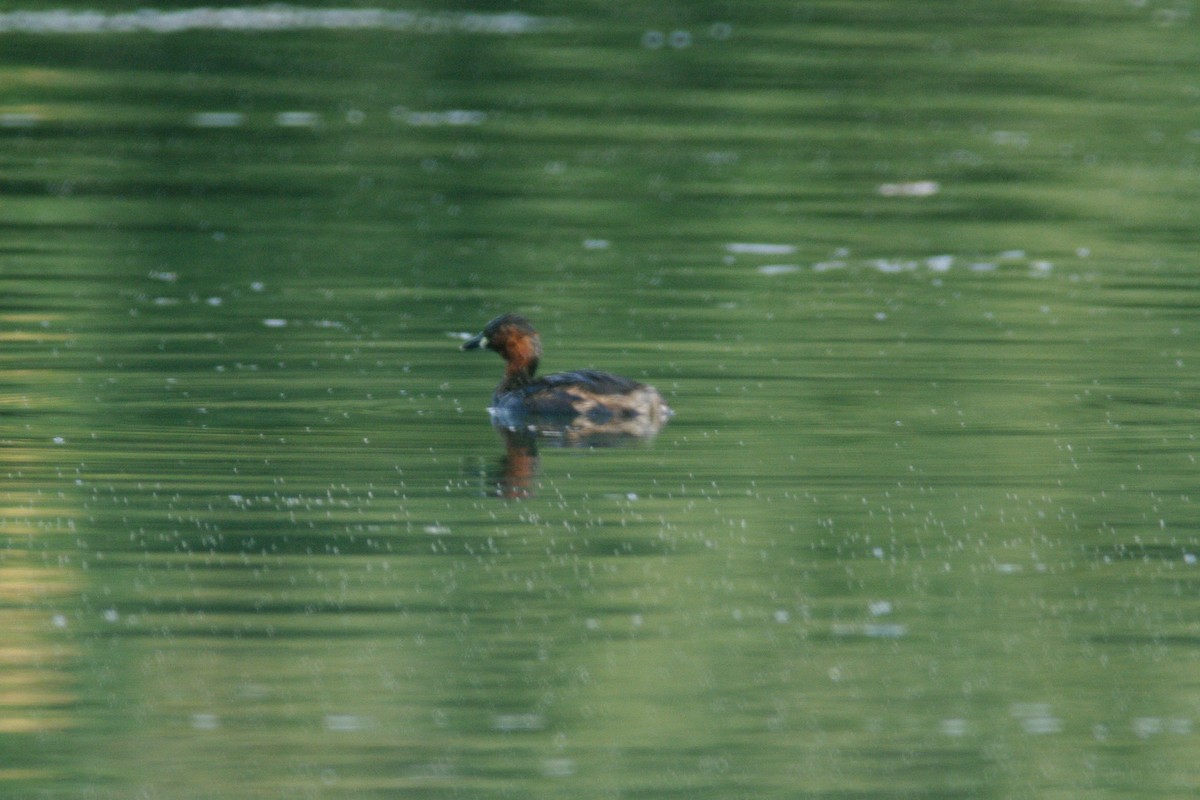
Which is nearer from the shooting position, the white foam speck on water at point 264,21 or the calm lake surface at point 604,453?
the calm lake surface at point 604,453

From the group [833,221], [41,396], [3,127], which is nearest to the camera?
[41,396]

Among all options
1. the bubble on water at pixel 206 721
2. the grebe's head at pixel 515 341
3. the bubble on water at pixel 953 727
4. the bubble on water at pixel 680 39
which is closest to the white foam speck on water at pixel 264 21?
the bubble on water at pixel 680 39

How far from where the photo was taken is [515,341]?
13625 millimetres

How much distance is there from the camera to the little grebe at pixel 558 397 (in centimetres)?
1257

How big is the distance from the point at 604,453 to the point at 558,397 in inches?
40.4

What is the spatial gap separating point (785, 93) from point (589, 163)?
5.28 meters

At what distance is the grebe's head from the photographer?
44.7ft

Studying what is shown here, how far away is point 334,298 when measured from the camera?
54.1 feet

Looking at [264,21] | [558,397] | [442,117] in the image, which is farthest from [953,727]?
[264,21]

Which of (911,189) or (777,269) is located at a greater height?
(777,269)

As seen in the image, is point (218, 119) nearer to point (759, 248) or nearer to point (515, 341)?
point (759, 248)

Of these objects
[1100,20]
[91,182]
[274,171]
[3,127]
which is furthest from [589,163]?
[1100,20]

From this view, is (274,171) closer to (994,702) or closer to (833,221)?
(833,221)

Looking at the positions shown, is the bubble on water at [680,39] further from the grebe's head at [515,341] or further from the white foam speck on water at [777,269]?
the grebe's head at [515,341]
